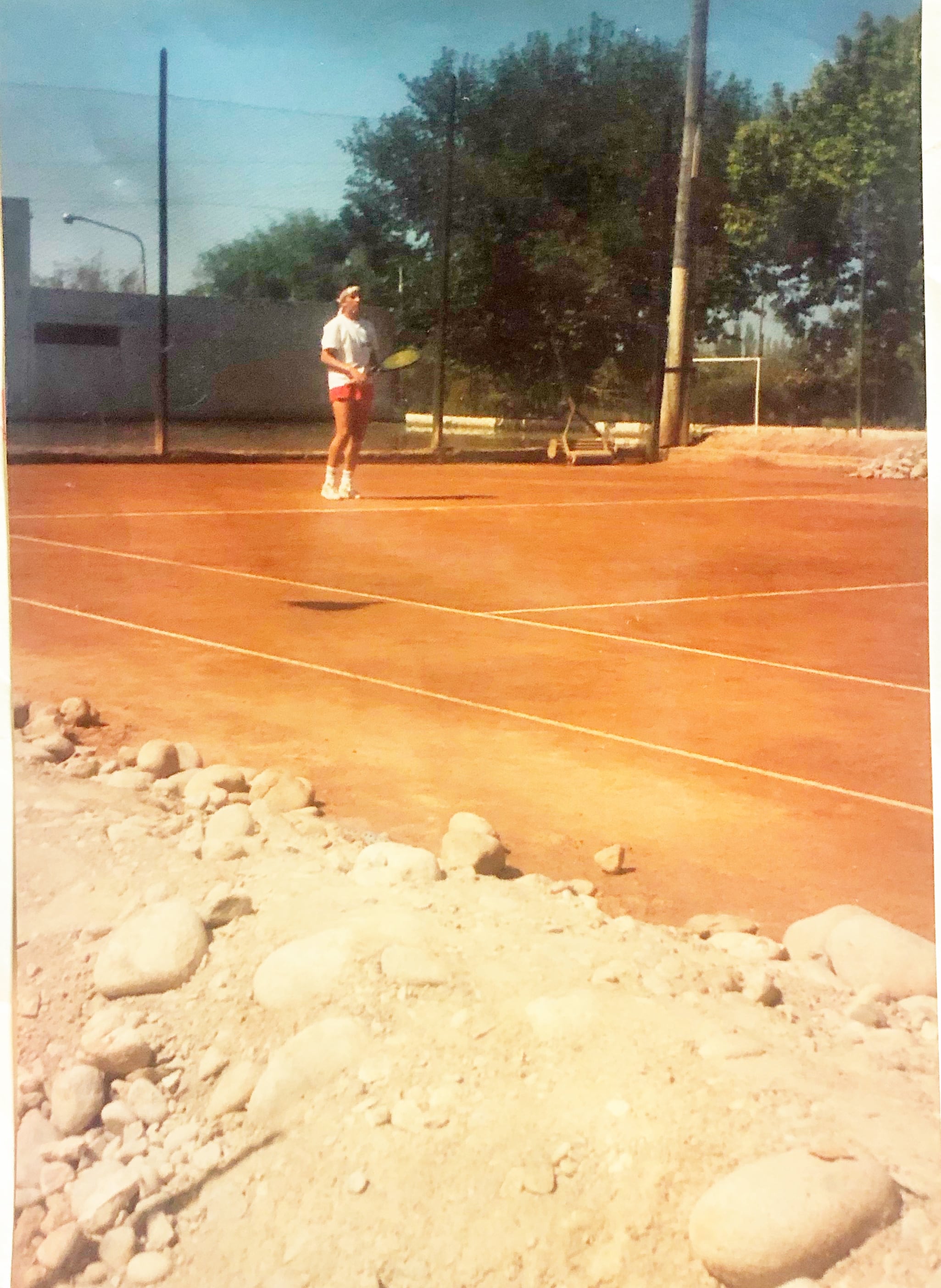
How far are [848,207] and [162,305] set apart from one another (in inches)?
42.0

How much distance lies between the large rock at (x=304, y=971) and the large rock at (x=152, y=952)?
0.31 ft

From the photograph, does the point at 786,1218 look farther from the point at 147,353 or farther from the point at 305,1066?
the point at 147,353

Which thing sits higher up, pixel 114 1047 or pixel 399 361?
pixel 399 361

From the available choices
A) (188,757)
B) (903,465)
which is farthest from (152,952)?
(903,465)

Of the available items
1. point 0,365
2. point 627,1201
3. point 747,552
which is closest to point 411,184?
point 0,365

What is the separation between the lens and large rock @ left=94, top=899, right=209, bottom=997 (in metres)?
1.61

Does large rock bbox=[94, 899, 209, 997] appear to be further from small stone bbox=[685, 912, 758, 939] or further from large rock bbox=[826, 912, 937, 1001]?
large rock bbox=[826, 912, 937, 1001]

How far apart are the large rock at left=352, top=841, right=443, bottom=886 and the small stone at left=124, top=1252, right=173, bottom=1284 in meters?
0.51

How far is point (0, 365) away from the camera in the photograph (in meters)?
1.81

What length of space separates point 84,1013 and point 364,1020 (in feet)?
1.22

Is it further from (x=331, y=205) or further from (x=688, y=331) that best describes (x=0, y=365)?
(x=688, y=331)

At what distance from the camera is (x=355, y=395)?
1.93m

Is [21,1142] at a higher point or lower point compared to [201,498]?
lower

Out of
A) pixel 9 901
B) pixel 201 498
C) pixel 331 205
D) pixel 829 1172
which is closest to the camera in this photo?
pixel 829 1172
